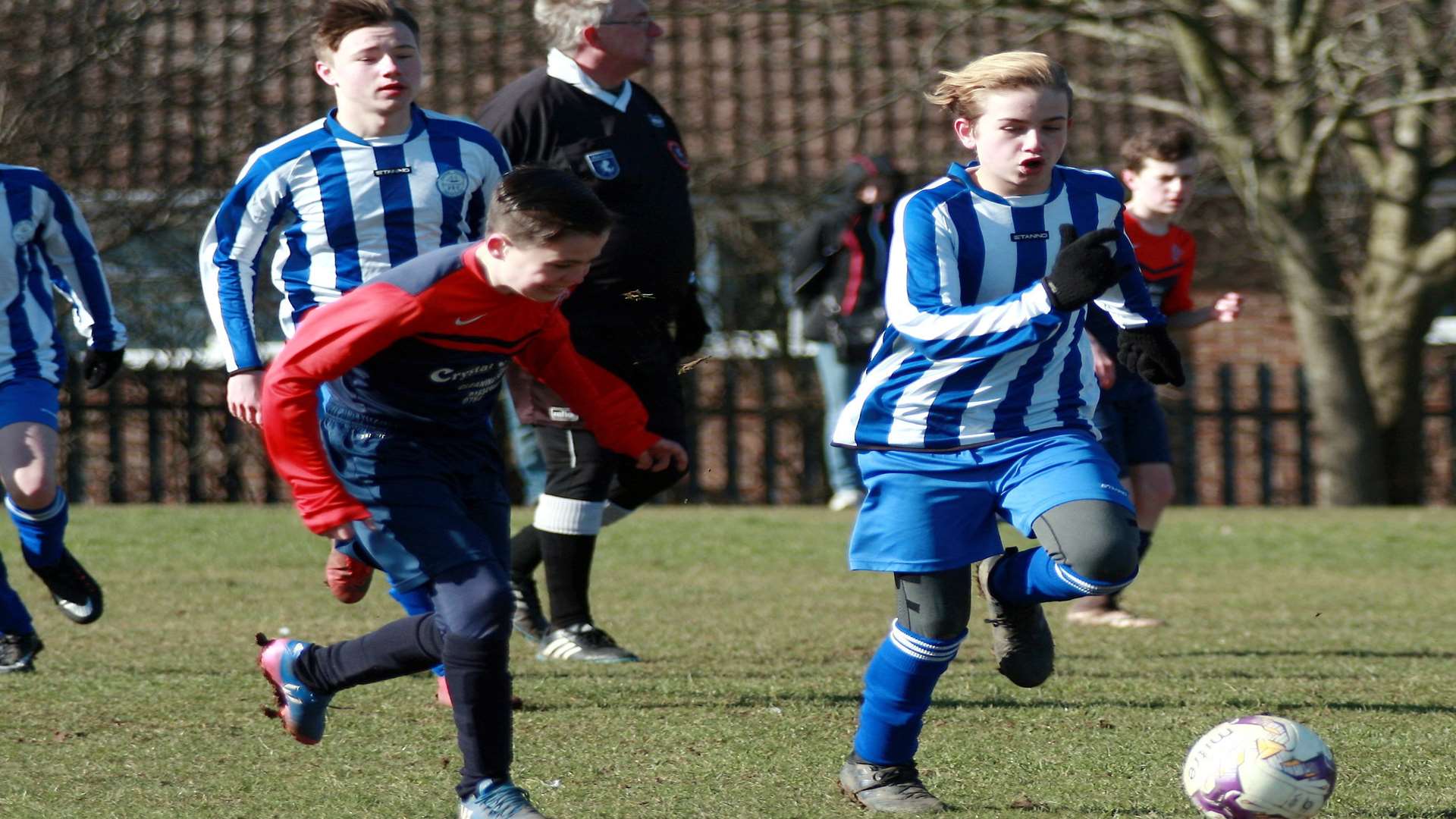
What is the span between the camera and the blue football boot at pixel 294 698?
14.3ft

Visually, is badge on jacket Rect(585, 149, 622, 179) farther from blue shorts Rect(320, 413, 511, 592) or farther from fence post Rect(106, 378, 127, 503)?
fence post Rect(106, 378, 127, 503)

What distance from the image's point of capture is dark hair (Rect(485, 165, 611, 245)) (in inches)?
149

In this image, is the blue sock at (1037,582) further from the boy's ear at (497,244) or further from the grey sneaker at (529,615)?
the grey sneaker at (529,615)

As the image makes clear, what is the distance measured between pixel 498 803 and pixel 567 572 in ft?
7.88

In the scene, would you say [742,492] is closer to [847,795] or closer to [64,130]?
[64,130]

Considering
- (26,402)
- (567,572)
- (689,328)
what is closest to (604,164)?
(689,328)

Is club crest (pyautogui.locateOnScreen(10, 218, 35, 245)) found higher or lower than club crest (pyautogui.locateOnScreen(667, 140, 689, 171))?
lower

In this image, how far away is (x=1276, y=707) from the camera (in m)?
5.26

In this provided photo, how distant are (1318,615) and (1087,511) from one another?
13.7 feet

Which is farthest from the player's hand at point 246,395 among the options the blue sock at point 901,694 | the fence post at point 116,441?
the fence post at point 116,441

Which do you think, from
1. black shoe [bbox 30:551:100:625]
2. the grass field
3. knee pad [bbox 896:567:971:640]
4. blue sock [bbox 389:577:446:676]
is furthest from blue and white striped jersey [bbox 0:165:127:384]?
knee pad [bbox 896:567:971:640]

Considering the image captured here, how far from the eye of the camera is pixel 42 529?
6078 millimetres

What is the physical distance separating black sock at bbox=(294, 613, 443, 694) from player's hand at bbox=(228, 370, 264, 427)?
2.19 ft

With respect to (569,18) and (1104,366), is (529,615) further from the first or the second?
(1104,366)
